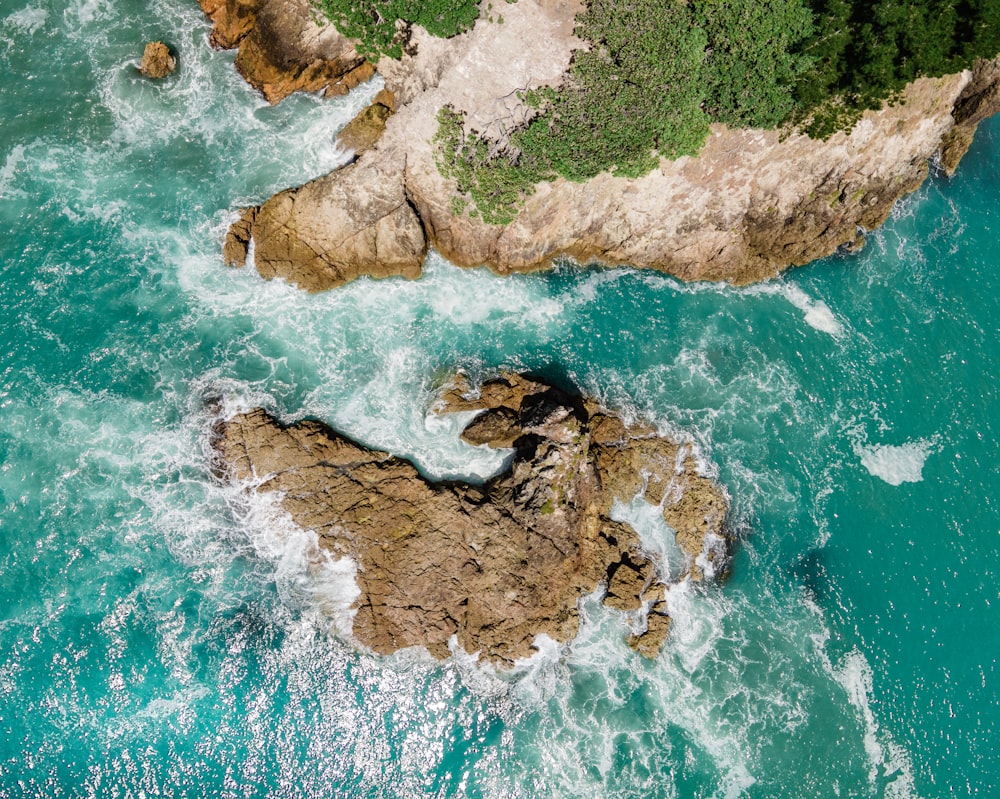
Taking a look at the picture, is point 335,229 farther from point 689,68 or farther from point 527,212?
point 689,68

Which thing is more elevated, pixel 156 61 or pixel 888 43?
pixel 156 61

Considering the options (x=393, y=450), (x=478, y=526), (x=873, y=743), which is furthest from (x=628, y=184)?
(x=873, y=743)

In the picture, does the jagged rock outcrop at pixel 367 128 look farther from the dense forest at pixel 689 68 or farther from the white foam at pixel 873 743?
the white foam at pixel 873 743

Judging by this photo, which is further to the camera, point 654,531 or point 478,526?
point 654,531

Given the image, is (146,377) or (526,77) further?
(146,377)

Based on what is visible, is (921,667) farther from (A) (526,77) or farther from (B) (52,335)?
(B) (52,335)

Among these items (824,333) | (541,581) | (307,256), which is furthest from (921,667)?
(307,256)

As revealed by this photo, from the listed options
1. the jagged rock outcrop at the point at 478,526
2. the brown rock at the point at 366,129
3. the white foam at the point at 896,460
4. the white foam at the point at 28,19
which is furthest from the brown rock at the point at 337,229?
the white foam at the point at 896,460
